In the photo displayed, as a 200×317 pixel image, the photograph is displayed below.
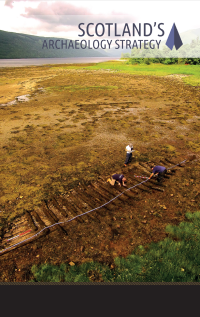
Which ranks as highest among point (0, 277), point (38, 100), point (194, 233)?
point (38, 100)

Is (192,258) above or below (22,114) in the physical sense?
below

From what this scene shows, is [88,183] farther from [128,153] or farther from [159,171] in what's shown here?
Result: [159,171]

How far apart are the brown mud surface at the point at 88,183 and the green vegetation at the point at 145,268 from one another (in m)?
0.30

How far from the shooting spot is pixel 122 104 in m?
26.4

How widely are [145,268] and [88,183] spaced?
521 centimetres

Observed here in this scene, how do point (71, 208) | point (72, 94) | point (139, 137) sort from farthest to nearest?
point (72, 94) < point (139, 137) < point (71, 208)

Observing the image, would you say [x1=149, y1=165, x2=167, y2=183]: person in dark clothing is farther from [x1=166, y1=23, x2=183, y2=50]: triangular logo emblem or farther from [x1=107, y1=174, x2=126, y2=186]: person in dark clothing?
[x1=166, y1=23, x2=183, y2=50]: triangular logo emblem

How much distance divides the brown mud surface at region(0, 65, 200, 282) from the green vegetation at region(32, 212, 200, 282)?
0.30m

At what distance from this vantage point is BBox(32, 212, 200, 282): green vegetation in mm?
5398

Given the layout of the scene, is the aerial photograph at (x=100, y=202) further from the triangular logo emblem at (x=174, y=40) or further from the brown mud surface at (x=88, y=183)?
the triangular logo emblem at (x=174, y=40)

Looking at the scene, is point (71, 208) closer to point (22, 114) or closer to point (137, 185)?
point (137, 185)

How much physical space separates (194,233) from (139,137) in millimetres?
10097

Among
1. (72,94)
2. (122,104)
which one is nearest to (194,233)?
(122,104)

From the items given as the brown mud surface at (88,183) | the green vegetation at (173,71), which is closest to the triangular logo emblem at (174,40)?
the green vegetation at (173,71)
